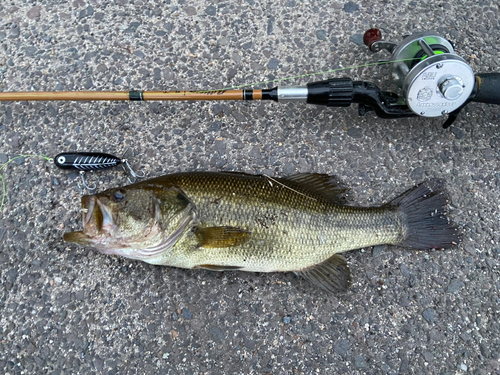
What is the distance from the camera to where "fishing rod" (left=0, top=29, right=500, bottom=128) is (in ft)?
7.03

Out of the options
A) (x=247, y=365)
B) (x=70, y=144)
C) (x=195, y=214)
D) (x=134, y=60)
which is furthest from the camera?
(x=134, y=60)

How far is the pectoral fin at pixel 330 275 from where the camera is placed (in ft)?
7.89

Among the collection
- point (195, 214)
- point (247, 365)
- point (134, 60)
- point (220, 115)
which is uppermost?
point (134, 60)

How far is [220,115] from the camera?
2756 mm

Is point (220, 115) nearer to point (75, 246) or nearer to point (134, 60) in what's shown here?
point (134, 60)

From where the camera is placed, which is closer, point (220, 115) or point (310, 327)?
point (310, 327)

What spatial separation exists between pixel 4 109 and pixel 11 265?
4.10 feet

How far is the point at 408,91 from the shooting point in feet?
7.30

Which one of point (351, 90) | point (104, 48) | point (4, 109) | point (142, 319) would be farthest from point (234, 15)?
point (142, 319)

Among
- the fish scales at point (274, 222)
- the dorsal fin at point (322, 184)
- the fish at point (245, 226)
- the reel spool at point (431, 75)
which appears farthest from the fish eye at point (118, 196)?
the reel spool at point (431, 75)

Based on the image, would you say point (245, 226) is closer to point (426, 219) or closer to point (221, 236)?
point (221, 236)

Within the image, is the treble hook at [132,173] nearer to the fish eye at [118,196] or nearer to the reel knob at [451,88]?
the fish eye at [118,196]

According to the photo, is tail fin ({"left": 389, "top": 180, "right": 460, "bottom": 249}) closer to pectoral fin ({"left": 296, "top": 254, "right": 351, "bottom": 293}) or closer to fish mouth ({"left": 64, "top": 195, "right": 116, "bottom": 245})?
pectoral fin ({"left": 296, "top": 254, "right": 351, "bottom": 293})

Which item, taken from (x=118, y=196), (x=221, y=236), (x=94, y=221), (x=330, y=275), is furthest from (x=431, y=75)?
(x=94, y=221)
